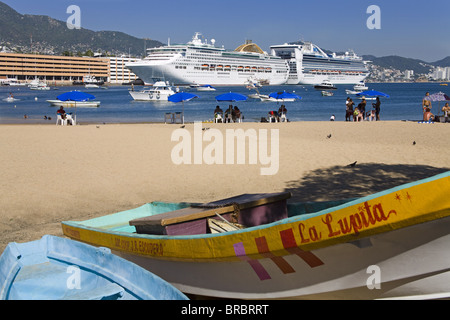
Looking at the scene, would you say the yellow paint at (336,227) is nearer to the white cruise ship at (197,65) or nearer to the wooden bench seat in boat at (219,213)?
the wooden bench seat in boat at (219,213)

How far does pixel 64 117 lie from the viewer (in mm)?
30672

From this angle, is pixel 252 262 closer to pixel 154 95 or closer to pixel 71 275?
pixel 71 275

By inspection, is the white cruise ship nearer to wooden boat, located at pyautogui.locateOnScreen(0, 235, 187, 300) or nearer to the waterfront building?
the waterfront building

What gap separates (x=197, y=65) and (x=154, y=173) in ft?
358

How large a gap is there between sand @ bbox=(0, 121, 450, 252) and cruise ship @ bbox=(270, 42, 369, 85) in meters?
131

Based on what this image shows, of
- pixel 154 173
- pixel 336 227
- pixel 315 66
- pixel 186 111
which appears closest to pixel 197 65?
pixel 315 66

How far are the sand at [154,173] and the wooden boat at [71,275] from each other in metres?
2.69

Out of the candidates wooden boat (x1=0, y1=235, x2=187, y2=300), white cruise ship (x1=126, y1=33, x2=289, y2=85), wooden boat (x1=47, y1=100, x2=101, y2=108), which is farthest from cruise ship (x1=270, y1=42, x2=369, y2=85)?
wooden boat (x1=0, y1=235, x2=187, y2=300)

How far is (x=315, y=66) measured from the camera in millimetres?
153625

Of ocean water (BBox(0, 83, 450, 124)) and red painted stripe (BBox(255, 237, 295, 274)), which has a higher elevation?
ocean water (BBox(0, 83, 450, 124))

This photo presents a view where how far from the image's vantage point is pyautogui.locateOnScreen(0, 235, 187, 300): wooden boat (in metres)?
4.79
